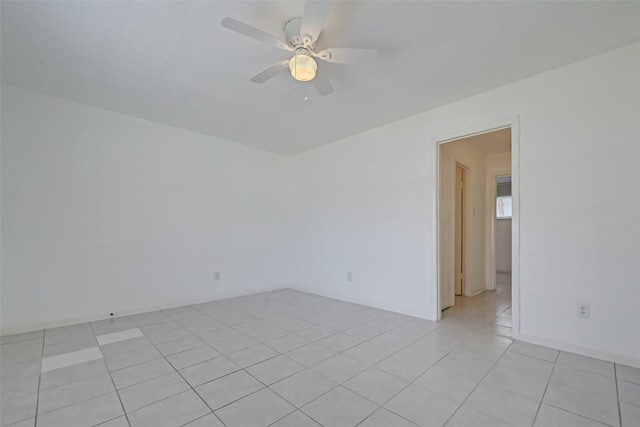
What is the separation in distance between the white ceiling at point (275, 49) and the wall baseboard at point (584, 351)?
2.41m

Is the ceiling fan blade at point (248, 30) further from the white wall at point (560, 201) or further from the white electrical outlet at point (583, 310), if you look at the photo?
the white electrical outlet at point (583, 310)

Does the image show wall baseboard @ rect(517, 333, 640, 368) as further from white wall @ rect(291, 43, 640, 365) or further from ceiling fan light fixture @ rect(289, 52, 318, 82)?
ceiling fan light fixture @ rect(289, 52, 318, 82)

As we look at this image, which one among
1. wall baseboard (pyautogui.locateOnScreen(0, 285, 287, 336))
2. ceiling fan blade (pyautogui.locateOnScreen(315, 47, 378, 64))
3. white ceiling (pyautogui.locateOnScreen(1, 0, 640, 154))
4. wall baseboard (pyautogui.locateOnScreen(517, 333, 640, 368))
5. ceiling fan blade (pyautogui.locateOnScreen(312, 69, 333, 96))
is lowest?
wall baseboard (pyautogui.locateOnScreen(0, 285, 287, 336))

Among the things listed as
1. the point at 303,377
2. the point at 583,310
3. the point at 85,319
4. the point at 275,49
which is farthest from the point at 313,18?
the point at 85,319

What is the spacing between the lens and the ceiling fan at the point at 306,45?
156cm

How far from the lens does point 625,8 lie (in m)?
1.73

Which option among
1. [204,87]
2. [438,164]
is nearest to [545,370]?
[438,164]

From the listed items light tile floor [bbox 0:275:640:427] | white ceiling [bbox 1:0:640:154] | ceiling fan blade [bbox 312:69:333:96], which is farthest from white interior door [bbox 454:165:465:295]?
ceiling fan blade [bbox 312:69:333:96]

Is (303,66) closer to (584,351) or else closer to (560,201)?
(560,201)

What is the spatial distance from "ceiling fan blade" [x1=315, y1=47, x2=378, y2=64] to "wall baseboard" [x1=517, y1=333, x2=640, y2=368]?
277cm

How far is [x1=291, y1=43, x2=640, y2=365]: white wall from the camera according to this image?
211 cm

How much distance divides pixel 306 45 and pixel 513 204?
2358 mm

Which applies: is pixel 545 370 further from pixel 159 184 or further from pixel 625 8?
pixel 159 184

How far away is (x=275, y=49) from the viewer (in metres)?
2.16
